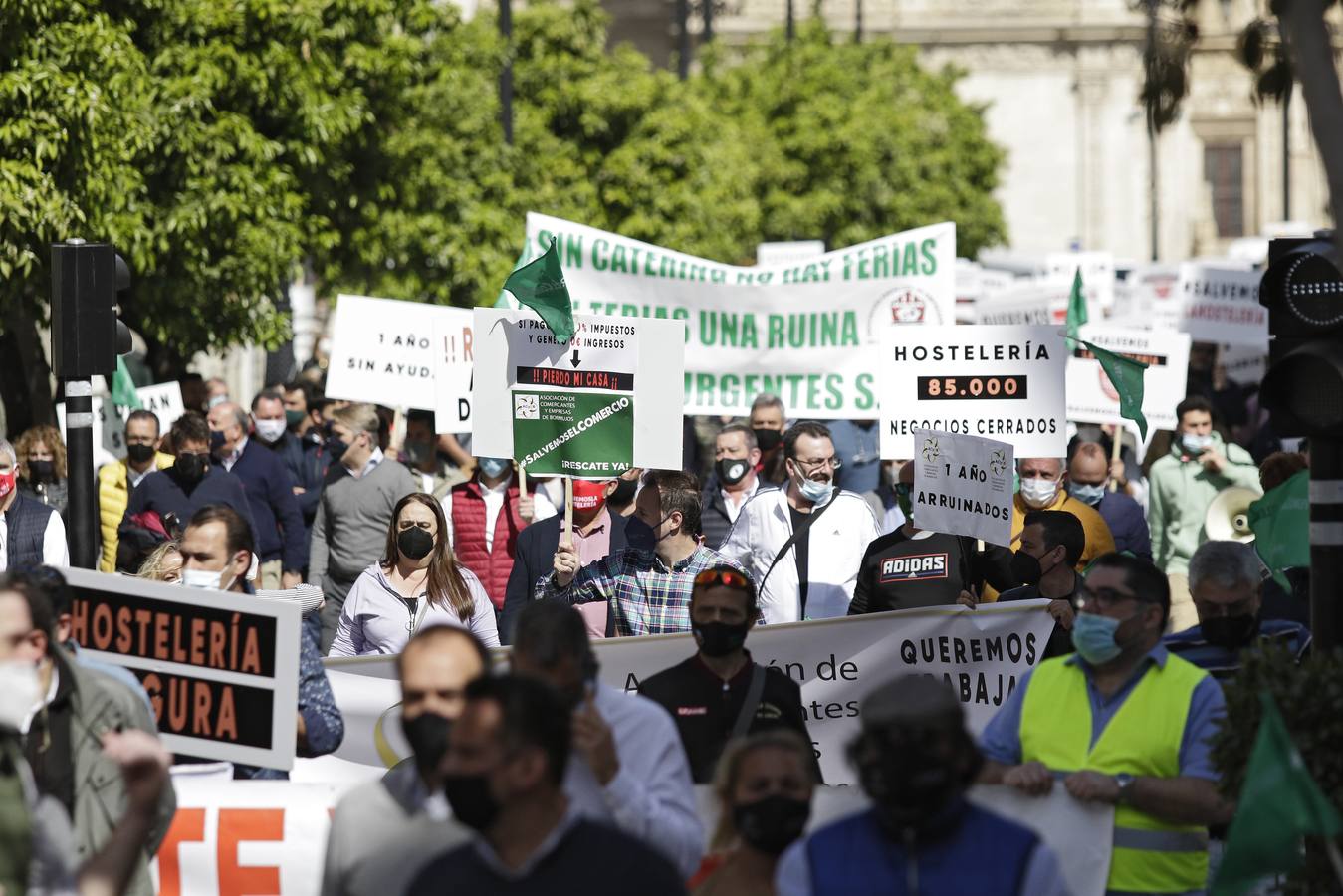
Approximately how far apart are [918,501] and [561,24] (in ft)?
66.8

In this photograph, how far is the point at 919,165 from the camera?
44750 millimetres

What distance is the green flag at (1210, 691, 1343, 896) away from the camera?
15.4 feet

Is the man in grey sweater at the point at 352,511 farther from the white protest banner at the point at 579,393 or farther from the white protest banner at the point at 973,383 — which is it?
the white protest banner at the point at 973,383

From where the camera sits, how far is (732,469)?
11.2 metres

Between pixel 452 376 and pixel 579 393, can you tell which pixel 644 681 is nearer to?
pixel 579 393

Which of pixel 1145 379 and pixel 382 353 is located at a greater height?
pixel 382 353

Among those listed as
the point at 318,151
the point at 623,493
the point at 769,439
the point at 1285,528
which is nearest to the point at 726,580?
the point at 1285,528

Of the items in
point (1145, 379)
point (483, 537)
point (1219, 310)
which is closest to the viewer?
point (483, 537)

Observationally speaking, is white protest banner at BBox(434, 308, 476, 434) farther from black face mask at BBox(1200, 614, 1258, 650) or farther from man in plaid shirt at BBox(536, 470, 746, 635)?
black face mask at BBox(1200, 614, 1258, 650)

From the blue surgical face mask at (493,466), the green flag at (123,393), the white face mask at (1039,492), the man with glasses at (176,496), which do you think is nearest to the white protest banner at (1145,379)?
the white face mask at (1039,492)

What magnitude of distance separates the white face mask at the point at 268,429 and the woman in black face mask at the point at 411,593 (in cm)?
578

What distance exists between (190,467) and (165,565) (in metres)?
3.15

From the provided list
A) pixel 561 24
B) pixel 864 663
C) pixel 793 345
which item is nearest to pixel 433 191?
pixel 561 24

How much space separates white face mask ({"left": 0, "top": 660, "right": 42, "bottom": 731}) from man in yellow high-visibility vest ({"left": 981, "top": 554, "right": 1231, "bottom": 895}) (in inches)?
99.5
